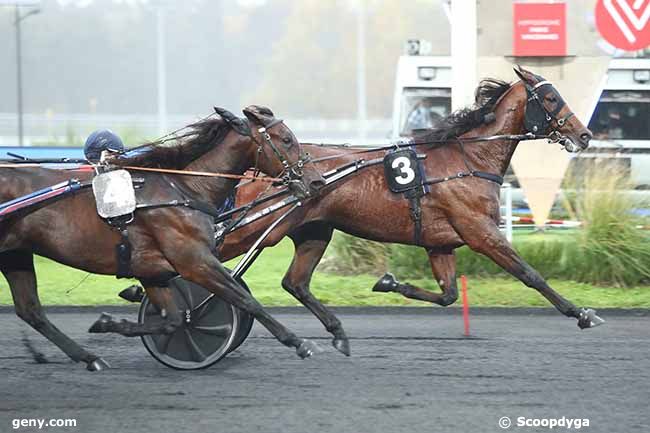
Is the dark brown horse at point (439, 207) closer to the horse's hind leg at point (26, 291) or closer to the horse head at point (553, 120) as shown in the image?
the horse head at point (553, 120)

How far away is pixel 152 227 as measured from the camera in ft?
20.3

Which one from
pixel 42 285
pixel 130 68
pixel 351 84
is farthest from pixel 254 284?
pixel 130 68

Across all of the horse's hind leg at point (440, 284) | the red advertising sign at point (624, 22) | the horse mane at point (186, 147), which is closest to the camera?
the horse mane at point (186, 147)

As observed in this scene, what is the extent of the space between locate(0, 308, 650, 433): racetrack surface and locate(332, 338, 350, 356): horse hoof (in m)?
0.06

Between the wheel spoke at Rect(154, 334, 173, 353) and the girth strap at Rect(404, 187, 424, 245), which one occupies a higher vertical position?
the girth strap at Rect(404, 187, 424, 245)

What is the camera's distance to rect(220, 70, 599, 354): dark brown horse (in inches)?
291

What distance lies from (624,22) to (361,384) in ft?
24.3

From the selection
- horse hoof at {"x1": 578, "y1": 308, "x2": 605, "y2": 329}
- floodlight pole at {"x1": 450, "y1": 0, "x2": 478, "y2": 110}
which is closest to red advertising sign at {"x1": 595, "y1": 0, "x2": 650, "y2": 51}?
floodlight pole at {"x1": 450, "y1": 0, "x2": 478, "y2": 110}

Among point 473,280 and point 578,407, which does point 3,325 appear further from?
point 578,407

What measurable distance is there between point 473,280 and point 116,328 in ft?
16.5

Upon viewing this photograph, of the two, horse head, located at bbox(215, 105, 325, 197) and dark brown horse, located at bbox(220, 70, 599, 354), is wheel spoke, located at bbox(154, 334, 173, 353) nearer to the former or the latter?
dark brown horse, located at bbox(220, 70, 599, 354)

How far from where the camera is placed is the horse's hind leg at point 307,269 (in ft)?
24.5

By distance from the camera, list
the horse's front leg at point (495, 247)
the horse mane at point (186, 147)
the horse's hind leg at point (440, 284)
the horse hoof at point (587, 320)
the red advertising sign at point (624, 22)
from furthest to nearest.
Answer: the red advertising sign at point (624, 22)
the horse's hind leg at point (440, 284)
the horse's front leg at point (495, 247)
the horse hoof at point (587, 320)
the horse mane at point (186, 147)

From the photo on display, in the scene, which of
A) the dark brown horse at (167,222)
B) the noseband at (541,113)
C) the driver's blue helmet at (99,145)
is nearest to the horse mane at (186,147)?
the dark brown horse at (167,222)
